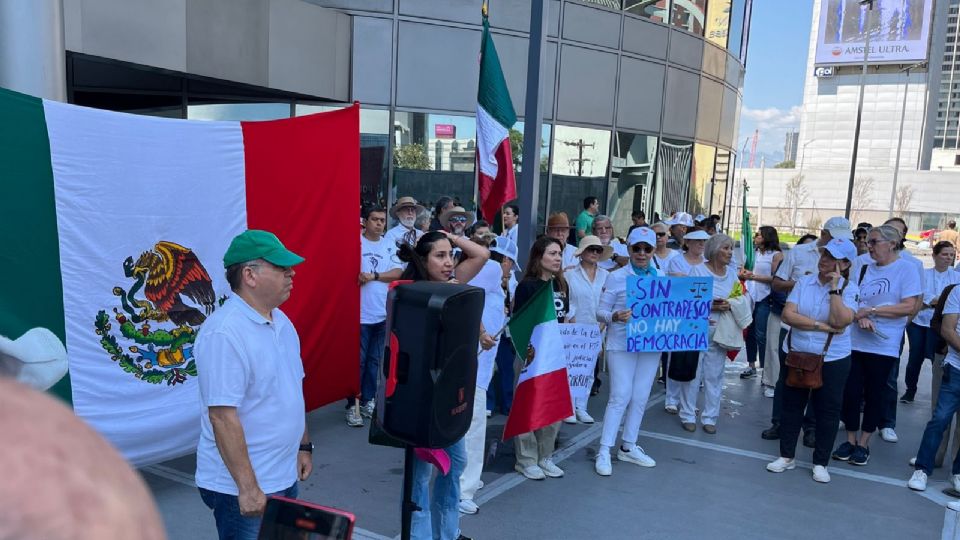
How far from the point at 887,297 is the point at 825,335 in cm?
112

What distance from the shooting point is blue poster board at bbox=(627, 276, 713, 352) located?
232 inches

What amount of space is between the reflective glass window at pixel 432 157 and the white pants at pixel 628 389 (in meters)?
7.78

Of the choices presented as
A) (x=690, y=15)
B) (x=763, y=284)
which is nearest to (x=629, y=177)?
(x=690, y=15)

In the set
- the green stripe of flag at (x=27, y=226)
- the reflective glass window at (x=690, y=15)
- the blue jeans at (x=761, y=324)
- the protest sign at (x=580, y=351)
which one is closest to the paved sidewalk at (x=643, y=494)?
the protest sign at (x=580, y=351)

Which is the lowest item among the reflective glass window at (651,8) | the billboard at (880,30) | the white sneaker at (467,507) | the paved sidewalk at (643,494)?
the paved sidewalk at (643,494)

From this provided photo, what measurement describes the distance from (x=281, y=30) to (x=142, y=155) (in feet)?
25.2

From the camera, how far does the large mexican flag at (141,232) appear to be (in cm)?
390

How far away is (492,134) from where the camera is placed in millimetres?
6449

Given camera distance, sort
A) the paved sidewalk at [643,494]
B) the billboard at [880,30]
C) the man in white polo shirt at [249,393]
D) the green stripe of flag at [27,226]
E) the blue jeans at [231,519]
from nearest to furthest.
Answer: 1. the man in white polo shirt at [249,393]
2. the blue jeans at [231,519]
3. the green stripe of flag at [27,226]
4. the paved sidewalk at [643,494]
5. the billboard at [880,30]

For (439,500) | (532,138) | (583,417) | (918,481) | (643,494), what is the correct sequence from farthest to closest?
1. (583,417)
2. (532,138)
3. (918,481)
4. (643,494)
5. (439,500)

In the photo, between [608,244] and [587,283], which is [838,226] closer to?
[608,244]

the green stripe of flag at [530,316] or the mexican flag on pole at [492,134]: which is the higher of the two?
the mexican flag on pole at [492,134]

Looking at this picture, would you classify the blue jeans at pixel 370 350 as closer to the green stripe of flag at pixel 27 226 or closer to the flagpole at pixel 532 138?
the flagpole at pixel 532 138

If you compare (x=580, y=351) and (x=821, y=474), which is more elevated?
(x=580, y=351)
